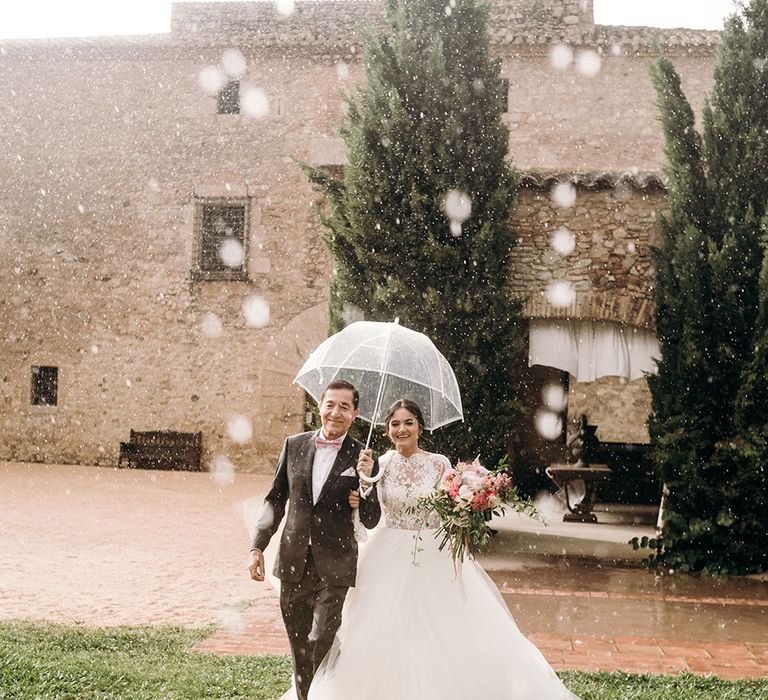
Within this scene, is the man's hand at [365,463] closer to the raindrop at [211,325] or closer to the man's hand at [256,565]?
the man's hand at [256,565]

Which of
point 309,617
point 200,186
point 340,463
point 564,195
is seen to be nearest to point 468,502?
point 340,463

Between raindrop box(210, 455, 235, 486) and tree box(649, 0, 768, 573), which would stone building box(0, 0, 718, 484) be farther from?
tree box(649, 0, 768, 573)

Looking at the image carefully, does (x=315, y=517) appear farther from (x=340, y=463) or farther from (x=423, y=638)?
(x=423, y=638)

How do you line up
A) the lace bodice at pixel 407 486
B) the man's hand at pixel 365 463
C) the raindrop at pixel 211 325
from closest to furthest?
the man's hand at pixel 365 463 < the lace bodice at pixel 407 486 < the raindrop at pixel 211 325

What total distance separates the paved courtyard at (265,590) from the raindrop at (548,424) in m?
5.31

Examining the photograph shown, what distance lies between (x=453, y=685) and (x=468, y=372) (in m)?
4.65

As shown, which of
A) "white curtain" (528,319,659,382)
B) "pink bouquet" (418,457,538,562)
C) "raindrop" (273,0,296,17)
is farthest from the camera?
"raindrop" (273,0,296,17)

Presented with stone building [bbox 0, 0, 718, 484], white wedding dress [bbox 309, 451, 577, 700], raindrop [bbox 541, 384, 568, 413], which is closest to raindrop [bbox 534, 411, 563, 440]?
raindrop [bbox 541, 384, 568, 413]

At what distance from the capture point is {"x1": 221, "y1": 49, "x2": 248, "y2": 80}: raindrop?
17406 mm

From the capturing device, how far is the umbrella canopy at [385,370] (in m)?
4.26

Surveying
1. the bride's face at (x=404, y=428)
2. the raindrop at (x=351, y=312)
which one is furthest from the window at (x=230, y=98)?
the bride's face at (x=404, y=428)

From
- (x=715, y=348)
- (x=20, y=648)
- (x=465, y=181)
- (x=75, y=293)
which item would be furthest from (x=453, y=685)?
(x=75, y=293)

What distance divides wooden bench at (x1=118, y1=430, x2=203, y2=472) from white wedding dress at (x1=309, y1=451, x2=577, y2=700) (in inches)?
507

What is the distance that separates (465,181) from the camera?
8.42 meters
